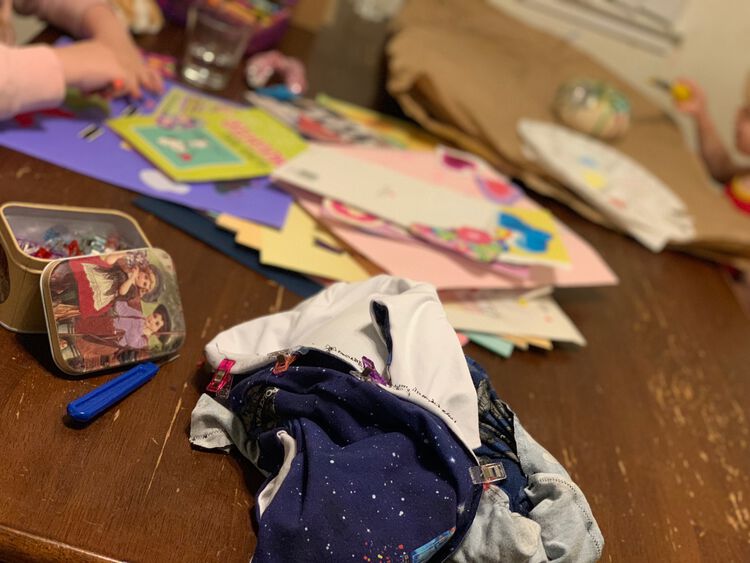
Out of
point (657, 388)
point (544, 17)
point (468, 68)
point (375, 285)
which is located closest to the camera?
point (375, 285)

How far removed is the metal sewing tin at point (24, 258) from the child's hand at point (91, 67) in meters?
0.28

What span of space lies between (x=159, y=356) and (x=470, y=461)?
0.25 metres

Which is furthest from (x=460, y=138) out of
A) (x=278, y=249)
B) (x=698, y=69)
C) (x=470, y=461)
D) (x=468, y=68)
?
A: (x=698, y=69)

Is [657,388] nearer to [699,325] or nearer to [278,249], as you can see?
[699,325]

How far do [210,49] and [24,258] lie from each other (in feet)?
2.20

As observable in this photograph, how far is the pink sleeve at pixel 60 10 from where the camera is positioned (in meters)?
0.99

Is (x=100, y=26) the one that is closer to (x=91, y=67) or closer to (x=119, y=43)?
(x=119, y=43)

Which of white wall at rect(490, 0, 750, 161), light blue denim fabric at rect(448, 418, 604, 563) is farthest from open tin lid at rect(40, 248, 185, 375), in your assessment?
white wall at rect(490, 0, 750, 161)

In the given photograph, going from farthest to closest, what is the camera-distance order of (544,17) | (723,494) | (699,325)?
1. (544,17)
2. (699,325)
3. (723,494)

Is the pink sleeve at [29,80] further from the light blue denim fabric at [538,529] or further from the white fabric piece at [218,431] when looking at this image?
the light blue denim fabric at [538,529]

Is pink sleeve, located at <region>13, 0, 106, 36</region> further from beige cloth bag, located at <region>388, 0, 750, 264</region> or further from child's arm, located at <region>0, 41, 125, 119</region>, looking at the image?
beige cloth bag, located at <region>388, 0, 750, 264</region>

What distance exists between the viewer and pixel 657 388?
834 mm

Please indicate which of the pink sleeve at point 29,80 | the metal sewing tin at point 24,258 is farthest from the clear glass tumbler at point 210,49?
the metal sewing tin at point 24,258

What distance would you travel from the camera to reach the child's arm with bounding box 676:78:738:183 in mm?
1594
